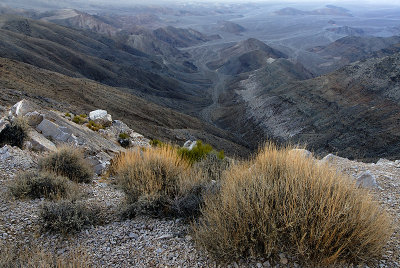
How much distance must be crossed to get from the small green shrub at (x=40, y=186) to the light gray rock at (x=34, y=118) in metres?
5.41

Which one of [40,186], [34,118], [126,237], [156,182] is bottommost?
[34,118]

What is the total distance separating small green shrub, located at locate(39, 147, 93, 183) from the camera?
23.8 feet

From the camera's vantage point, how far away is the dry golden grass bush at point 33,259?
353 centimetres

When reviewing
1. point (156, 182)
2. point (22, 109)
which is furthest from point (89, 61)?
point (156, 182)

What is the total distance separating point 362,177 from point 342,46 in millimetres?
170205

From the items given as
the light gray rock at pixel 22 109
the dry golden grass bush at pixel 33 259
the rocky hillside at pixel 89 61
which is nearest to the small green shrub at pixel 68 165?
the dry golden grass bush at pixel 33 259

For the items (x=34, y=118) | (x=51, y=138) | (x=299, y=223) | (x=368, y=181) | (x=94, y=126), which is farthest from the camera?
(x=94, y=126)

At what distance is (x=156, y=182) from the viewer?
581 cm

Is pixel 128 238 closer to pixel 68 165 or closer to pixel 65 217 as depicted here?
pixel 65 217

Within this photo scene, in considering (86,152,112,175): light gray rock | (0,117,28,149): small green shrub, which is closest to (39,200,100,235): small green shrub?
(86,152,112,175): light gray rock

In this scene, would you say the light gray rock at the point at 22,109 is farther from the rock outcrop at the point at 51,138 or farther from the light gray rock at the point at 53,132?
the light gray rock at the point at 53,132

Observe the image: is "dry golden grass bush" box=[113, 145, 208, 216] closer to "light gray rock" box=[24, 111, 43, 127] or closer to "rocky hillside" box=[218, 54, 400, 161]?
"light gray rock" box=[24, 111, 43, 127]

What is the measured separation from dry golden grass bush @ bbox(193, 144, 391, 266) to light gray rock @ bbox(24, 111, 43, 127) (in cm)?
929

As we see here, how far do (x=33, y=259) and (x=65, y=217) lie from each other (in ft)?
4.07
